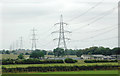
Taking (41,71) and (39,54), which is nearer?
(41,71)

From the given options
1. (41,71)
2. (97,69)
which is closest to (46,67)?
(41,71)

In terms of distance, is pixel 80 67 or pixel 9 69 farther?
pixel 80 67

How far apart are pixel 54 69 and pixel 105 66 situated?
1250 cm

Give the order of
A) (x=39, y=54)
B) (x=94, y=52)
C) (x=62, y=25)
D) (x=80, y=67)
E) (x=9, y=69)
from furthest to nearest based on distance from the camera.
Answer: (x=94, y=52) < (x=39, y=54) < (x=62, y=25) < (x=80, y=67) < (x=9, y=69)

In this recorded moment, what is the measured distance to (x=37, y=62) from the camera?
216 ft

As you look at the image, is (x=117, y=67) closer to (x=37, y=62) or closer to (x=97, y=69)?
(x=97, y=69)

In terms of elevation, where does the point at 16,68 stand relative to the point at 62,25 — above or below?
below

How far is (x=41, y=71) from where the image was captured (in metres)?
53.2

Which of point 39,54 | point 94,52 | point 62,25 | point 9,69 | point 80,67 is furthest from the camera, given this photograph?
point 94,52

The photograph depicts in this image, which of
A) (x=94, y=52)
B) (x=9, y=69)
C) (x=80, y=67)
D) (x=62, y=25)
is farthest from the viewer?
(x=94, y=52)

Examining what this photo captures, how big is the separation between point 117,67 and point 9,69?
982 inches

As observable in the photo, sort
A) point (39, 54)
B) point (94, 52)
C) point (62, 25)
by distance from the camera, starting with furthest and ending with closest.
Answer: point (94, 52) < point (39, 54) < point (62, 25)

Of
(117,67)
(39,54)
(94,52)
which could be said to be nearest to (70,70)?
(117,67)

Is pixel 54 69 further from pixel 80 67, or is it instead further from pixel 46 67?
pixel 80 67
